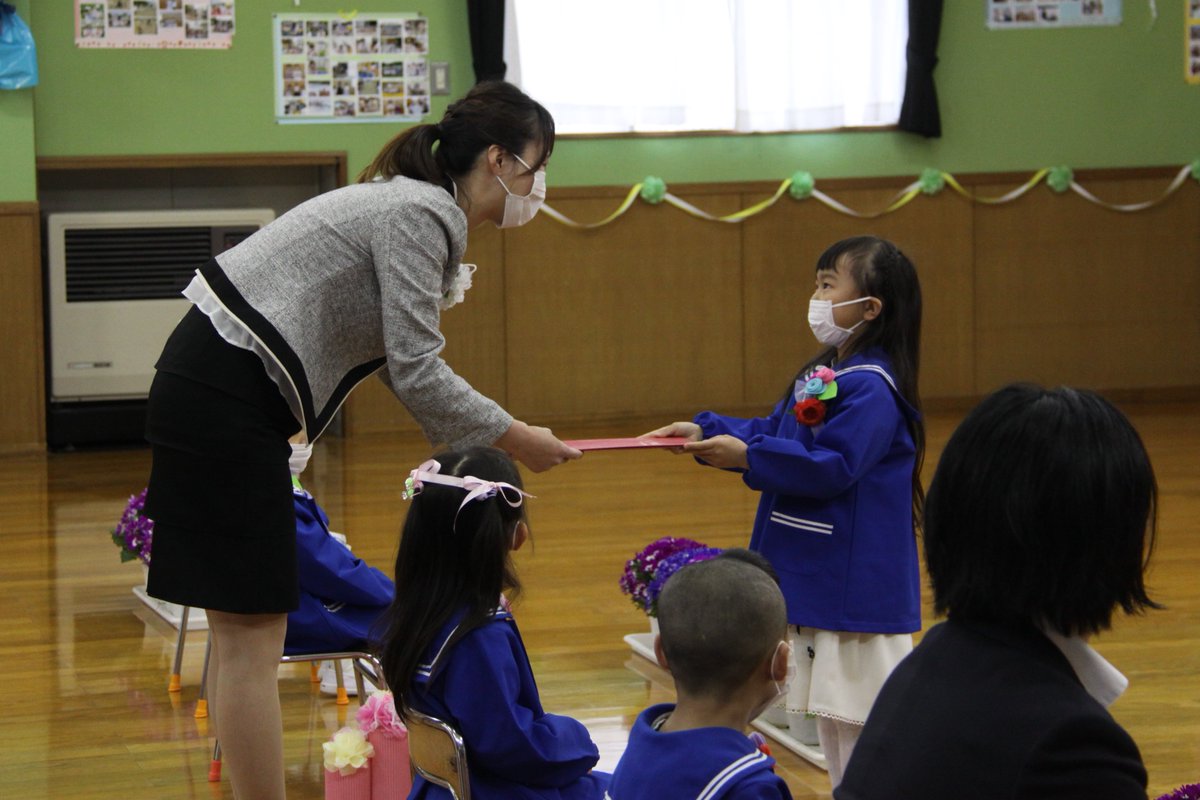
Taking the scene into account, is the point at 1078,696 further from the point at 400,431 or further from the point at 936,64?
the point at 936,64

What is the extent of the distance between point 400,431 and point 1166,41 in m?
4.43

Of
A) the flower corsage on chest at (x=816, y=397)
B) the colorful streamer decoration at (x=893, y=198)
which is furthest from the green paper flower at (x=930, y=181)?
the flower corsage on chest at (x=816, y=397)

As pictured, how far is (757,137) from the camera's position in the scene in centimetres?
752

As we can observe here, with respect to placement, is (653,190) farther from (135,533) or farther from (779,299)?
(135,533)

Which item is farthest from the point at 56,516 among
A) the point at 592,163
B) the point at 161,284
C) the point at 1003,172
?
the point at 1003,172

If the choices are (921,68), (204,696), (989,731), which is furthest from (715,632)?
(921,68)

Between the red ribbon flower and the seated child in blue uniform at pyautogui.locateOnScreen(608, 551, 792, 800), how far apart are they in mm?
1014

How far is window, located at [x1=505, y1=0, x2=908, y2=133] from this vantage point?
7230 millimetres

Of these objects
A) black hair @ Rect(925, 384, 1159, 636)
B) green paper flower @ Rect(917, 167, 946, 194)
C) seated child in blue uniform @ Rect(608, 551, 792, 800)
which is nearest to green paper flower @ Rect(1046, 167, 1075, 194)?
green paper flower @ Rect(917, 167, 946, 194)

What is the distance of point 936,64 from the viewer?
759 cm

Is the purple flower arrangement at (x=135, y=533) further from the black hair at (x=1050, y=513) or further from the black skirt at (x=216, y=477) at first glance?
the black hair at (x=1050, y=513)

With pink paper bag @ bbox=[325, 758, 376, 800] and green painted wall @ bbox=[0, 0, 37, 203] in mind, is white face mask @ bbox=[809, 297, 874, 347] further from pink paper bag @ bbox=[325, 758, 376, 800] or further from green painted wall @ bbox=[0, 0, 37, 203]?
green painted wall @ bbox=[0, 0, 37, 203]

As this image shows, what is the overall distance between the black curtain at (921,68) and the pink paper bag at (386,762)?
5.65 m

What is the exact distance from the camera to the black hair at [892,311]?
2.59 meters
